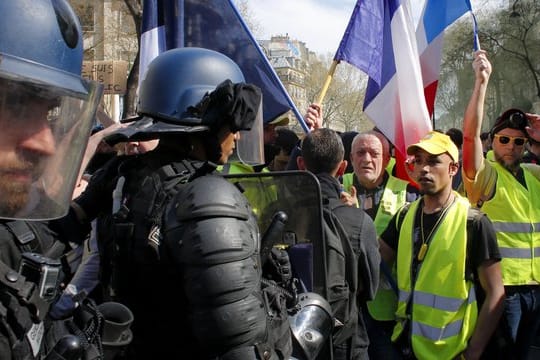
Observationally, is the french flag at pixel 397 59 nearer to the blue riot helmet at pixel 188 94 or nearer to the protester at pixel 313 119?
the protester at pixel 313 119

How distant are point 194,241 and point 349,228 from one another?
157 centimetres

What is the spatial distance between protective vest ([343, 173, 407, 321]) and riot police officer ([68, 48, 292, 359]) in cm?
165

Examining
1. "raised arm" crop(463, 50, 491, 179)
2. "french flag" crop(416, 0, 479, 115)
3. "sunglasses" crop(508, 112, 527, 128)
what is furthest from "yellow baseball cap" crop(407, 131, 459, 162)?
"french flag" crop(416, 0, 479, 115)

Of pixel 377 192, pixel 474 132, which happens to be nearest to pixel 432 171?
pixel 474 132

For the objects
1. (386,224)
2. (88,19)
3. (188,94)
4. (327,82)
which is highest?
(88,19)

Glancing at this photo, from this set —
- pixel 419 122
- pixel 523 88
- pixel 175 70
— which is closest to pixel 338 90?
pixel 523 88

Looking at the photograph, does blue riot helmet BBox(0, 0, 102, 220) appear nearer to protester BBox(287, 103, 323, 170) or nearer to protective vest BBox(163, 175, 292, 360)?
protective vest BBox(163, 175, 292, 360)

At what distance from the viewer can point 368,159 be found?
4.29 metres

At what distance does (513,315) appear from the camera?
404 cm

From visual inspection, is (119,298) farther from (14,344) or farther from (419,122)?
(419,122)

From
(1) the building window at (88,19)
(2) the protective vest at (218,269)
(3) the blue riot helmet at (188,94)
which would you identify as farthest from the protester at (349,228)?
(1) the building window at (88,19)

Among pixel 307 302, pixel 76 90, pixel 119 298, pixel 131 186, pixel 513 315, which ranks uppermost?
pixel 76 90

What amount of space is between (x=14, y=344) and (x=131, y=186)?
0.75 metres

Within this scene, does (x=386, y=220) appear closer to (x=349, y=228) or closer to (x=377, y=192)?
(x=377, y=192)
